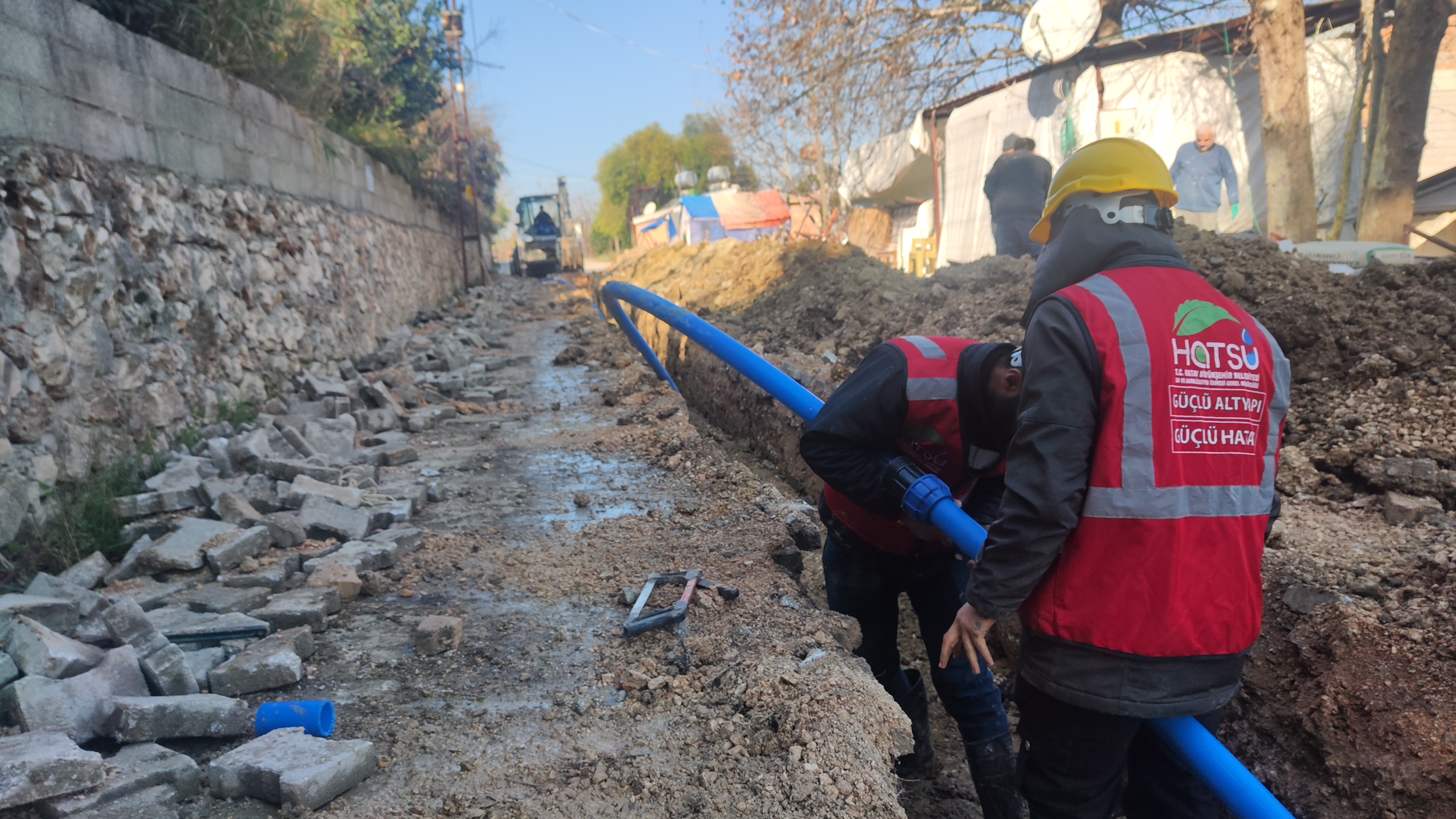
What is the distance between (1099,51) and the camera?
28.7 feet

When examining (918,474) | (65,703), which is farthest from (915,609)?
(65,703)

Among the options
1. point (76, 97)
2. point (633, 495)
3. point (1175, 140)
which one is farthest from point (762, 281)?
point (76, 97)

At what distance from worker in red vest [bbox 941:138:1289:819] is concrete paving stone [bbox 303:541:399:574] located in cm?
271

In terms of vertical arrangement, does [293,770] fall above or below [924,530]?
below

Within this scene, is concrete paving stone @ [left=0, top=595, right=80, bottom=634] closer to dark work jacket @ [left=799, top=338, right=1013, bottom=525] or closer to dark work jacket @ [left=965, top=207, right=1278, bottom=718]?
dark work jacket @ [left=799, top=338, right=1013, bottom=525]

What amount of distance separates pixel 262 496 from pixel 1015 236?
6.80 m

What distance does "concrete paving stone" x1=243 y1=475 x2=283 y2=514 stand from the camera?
3988mm

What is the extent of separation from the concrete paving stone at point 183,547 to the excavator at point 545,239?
26.3 meters

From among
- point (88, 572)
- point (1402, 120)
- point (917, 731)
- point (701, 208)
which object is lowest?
point (917, 731)

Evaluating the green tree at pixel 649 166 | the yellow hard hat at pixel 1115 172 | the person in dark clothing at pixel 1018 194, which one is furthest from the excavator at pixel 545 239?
the yellow hard hat at pixel 1115 172

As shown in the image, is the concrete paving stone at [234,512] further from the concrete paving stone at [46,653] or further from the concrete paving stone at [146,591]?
the concrete paving stone at [46,653]

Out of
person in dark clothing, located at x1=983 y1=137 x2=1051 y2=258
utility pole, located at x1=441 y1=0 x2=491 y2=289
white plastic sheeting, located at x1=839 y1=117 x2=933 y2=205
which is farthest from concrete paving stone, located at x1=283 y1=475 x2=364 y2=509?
utility pole, located at x1=441 y1=0 x2=491 y2=289

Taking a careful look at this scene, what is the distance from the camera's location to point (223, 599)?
3.03 metres

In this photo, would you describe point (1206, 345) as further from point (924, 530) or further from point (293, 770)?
point (293, 770)
